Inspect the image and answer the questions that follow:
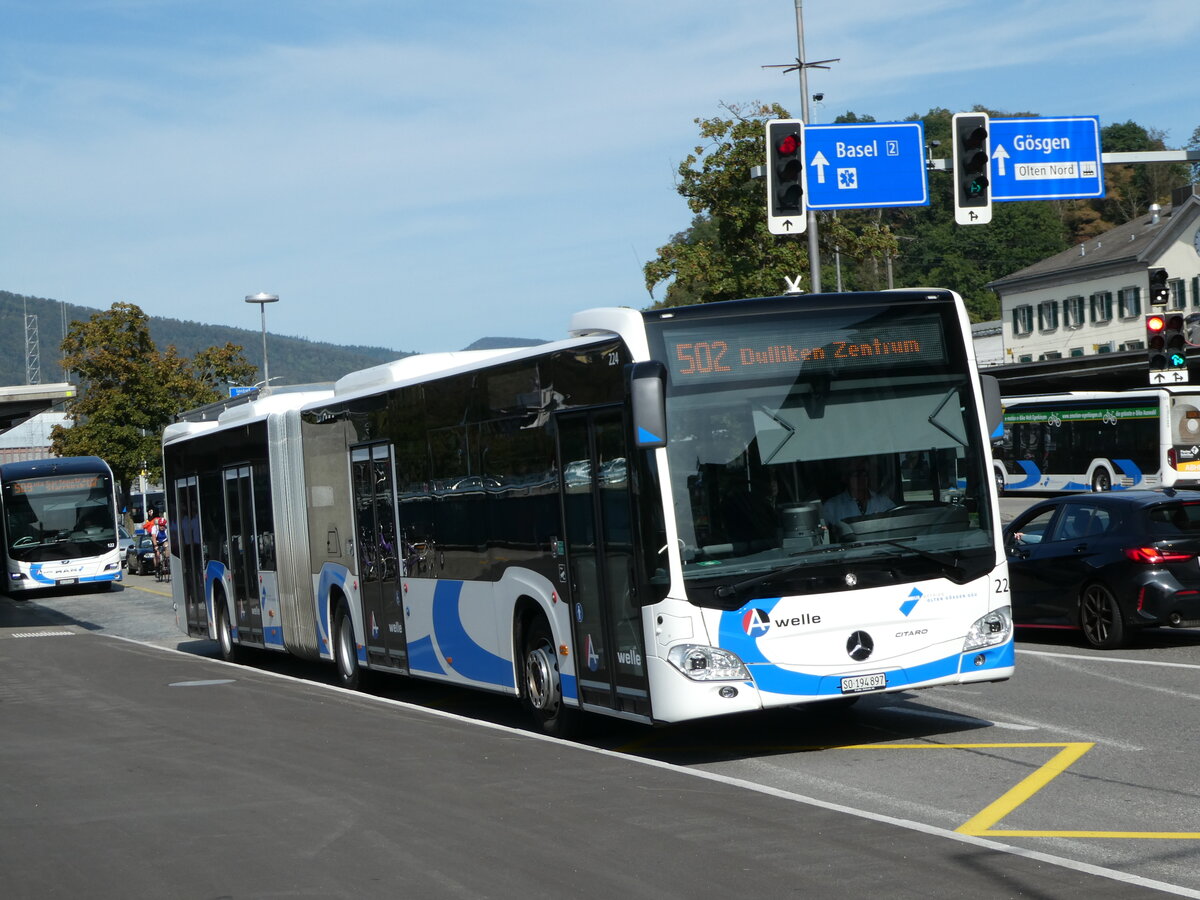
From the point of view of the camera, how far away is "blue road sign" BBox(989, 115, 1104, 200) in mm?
22344

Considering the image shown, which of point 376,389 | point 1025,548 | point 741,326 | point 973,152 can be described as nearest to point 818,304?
point 741,326

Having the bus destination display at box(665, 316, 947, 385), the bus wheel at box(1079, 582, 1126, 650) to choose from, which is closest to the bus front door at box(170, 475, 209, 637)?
the bus wheel at box(1079, 582, 1126, 650)

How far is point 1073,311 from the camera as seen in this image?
286ft

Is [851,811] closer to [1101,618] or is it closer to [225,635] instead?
[1101,618]

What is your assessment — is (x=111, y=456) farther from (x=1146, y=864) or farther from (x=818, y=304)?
(x=1146, y=864)

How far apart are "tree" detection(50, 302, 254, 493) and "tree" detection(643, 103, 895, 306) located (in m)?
29.9

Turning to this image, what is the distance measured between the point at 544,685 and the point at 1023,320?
85470 mm

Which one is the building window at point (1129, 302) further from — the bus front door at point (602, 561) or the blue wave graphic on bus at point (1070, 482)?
the bus front door at point (602, 561)

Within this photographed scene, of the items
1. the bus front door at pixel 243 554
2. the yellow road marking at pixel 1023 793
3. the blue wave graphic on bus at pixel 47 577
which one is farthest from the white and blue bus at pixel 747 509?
the blue wave graphic on bus at pixel 47 577

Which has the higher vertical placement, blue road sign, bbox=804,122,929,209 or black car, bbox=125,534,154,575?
blue road sign, bbox=804,122,929,209

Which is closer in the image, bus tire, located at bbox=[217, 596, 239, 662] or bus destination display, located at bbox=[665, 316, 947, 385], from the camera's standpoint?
bus destination display, located at bbox=[665, 316, 947, 385]

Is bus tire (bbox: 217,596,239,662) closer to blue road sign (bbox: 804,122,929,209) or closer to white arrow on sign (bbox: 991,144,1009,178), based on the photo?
blue road sign (bbox: 804,122,929,209)

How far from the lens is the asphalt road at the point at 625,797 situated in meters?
6.93

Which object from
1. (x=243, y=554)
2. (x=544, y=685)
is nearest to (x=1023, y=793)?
(x=544, y=685)
